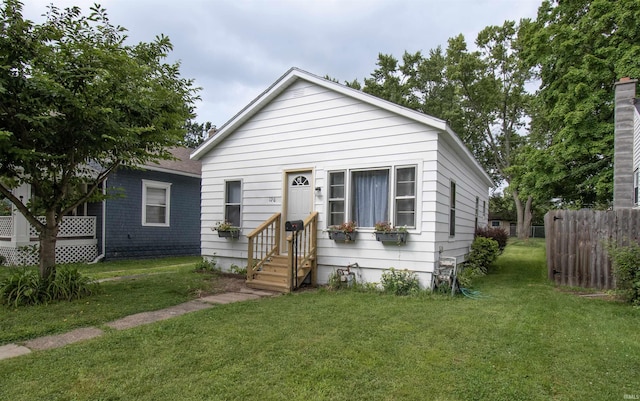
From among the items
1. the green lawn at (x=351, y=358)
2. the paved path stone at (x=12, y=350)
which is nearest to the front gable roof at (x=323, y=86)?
the green lawn at (x=351, y=358)

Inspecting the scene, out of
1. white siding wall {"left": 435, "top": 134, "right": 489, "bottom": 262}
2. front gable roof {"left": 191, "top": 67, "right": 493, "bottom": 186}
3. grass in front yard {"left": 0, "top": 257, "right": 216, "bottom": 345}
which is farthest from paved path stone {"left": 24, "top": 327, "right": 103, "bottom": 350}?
front gable roof {"left": 191, "top": 67, "right": 493, "bottom": 186}

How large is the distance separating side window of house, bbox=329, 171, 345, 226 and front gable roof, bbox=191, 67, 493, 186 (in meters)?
1.65

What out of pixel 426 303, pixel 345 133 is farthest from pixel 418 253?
pixel 345 133

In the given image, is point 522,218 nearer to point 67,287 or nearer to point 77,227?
point 77,227

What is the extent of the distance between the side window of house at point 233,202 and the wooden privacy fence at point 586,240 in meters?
7.15

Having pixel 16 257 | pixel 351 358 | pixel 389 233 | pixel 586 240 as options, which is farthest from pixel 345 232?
pixel 16 257

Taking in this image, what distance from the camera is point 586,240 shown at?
284 inches

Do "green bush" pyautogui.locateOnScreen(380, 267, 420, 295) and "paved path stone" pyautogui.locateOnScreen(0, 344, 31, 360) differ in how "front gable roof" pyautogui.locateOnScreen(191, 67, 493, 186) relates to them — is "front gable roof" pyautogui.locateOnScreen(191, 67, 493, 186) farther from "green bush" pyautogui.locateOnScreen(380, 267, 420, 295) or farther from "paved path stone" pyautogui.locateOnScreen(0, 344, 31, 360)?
"paved path stone" pyautogui.locateOnScreen(0, 344, 31, 360)

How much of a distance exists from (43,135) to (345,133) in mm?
5165

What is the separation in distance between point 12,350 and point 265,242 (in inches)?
208

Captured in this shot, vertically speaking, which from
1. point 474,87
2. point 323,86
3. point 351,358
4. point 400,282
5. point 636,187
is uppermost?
point 474,87

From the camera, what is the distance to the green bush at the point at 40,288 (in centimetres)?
545

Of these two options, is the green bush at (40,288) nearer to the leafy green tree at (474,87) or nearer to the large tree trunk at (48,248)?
the large tree trunk at (48,248)

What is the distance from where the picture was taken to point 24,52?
5102 mm
